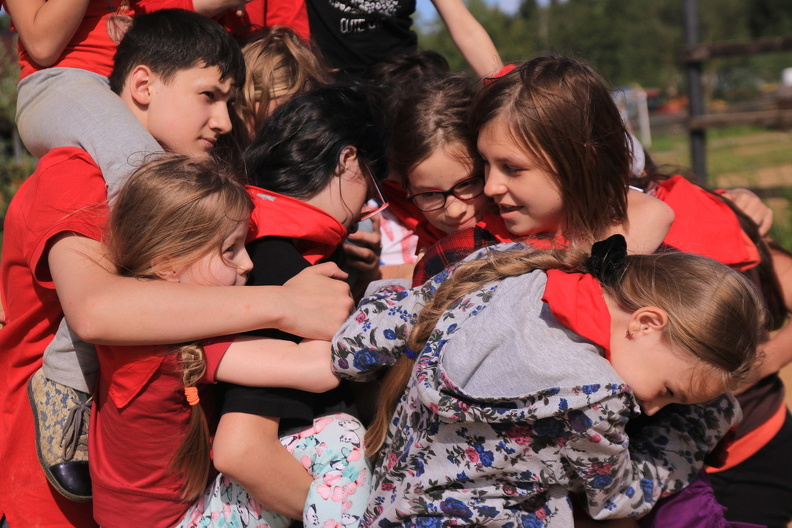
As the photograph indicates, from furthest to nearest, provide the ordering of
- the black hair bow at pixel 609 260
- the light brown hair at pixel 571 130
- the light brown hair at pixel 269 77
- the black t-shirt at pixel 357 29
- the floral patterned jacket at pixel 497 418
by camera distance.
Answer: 1. the black t-shirt at pixel 357 29
2. the light brown hair at pixel 269 77
3. the light brown hair at pixel 571 130
4. the black hair bow at pixel 609 260
5. the floral patterned jacket at pixel 497 418

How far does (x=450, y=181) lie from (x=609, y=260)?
0.75m

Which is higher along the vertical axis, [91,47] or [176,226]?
[91,47]

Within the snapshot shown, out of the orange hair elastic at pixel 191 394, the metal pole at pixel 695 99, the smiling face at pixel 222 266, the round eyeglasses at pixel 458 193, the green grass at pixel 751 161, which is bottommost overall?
the green grass at pixel 751 161

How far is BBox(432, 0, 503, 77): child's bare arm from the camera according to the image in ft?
9.78

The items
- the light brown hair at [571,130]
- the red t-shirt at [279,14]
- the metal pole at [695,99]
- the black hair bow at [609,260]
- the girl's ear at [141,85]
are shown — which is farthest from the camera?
the metal pole at [695,99]

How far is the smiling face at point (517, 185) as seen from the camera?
7.32ft

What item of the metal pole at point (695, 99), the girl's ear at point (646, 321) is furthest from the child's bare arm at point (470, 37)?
the metal pole at point (695, 99)

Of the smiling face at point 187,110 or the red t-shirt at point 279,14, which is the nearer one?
the smiling face at point 187,110

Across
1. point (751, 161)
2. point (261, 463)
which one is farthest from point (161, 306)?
point (751, 161)

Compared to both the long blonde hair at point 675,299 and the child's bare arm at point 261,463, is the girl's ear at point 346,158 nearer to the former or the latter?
the long blonde hair at point 675,299

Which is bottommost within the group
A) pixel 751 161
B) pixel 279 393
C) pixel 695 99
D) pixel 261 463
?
pixel 751 161

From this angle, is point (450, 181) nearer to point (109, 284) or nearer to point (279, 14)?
point (109, 284)

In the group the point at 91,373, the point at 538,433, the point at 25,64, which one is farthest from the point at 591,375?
the point at 25,64

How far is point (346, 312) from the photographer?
2154 mm
